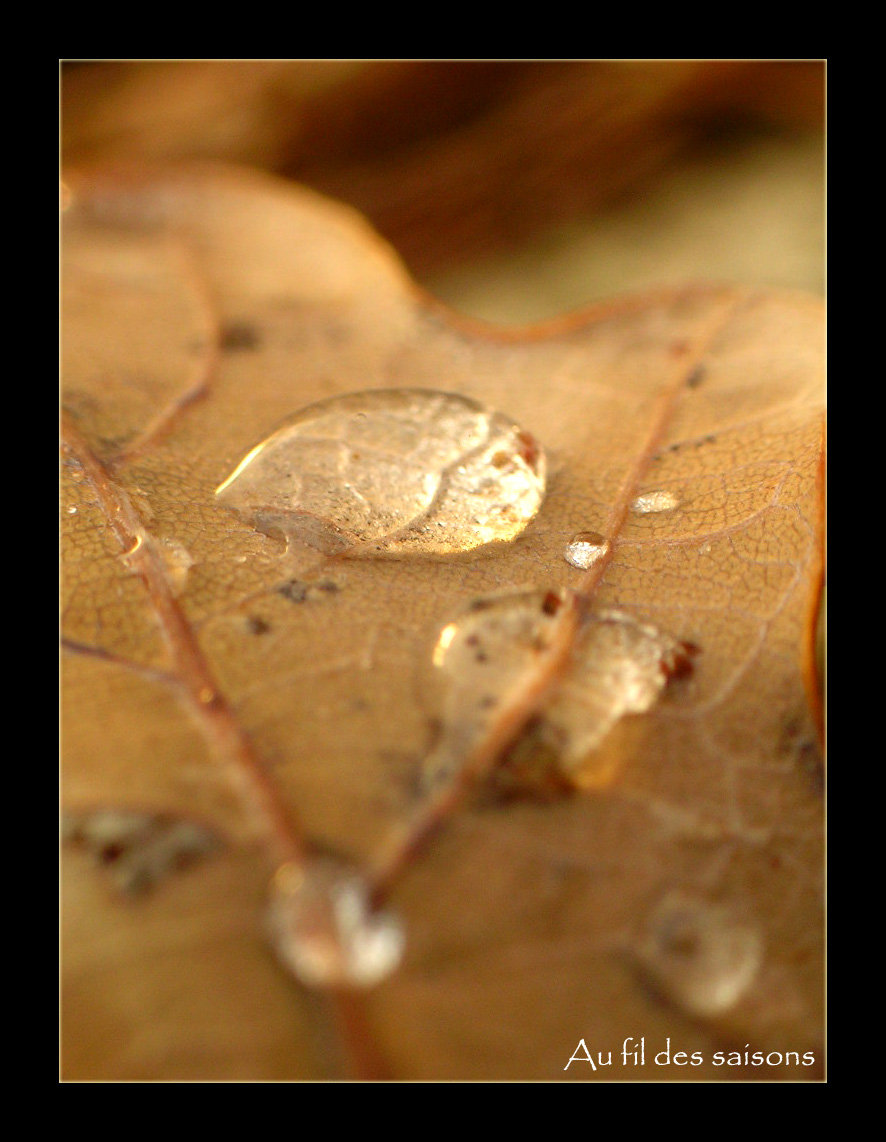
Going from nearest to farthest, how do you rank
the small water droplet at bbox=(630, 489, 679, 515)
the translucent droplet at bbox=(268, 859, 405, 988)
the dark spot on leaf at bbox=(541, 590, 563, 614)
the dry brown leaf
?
the translucent droplet at bbox=(268, 859, 405, 988) → the dark spot on leaf at bbox=(541, 590, 563, 614) → the small water droplet at bbox=(630, 489, 679, 515) → the dry brown leaf

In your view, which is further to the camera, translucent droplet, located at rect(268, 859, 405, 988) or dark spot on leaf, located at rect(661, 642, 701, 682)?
dark spot on leaf, located at rect(661, 642, 701, 682)

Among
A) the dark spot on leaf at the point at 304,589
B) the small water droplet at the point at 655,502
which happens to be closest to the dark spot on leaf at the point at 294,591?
the dark spot on leaf at the point at 304,589

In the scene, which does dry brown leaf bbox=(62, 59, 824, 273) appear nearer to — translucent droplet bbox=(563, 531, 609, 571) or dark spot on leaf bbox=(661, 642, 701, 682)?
translucent droplet bbox=(563, 531, 609, 571)

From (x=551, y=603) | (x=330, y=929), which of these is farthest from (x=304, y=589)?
(x=330, y=929)

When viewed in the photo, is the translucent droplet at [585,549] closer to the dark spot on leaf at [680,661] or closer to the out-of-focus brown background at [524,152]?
the dark spot on leaf at [680,661]

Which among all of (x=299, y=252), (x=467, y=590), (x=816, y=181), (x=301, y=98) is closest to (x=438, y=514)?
(x=467, y=590)

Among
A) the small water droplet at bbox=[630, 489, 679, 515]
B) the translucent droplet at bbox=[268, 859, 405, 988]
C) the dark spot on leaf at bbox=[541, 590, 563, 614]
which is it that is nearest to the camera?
the translucent droplet at bbox=[268, 859, 405, 988]

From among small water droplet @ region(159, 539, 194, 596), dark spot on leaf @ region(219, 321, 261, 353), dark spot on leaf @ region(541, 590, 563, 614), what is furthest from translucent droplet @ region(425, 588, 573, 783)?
dark spot on leaf @ region(219, 321, 261, 353)

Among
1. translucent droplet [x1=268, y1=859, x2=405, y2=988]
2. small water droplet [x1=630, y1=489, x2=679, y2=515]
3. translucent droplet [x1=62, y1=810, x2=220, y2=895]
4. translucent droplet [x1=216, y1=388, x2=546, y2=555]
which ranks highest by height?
translucent droplet [x1=216, y1=388, x2=546, y2=555]

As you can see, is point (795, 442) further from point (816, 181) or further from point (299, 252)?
point (816, 181)
